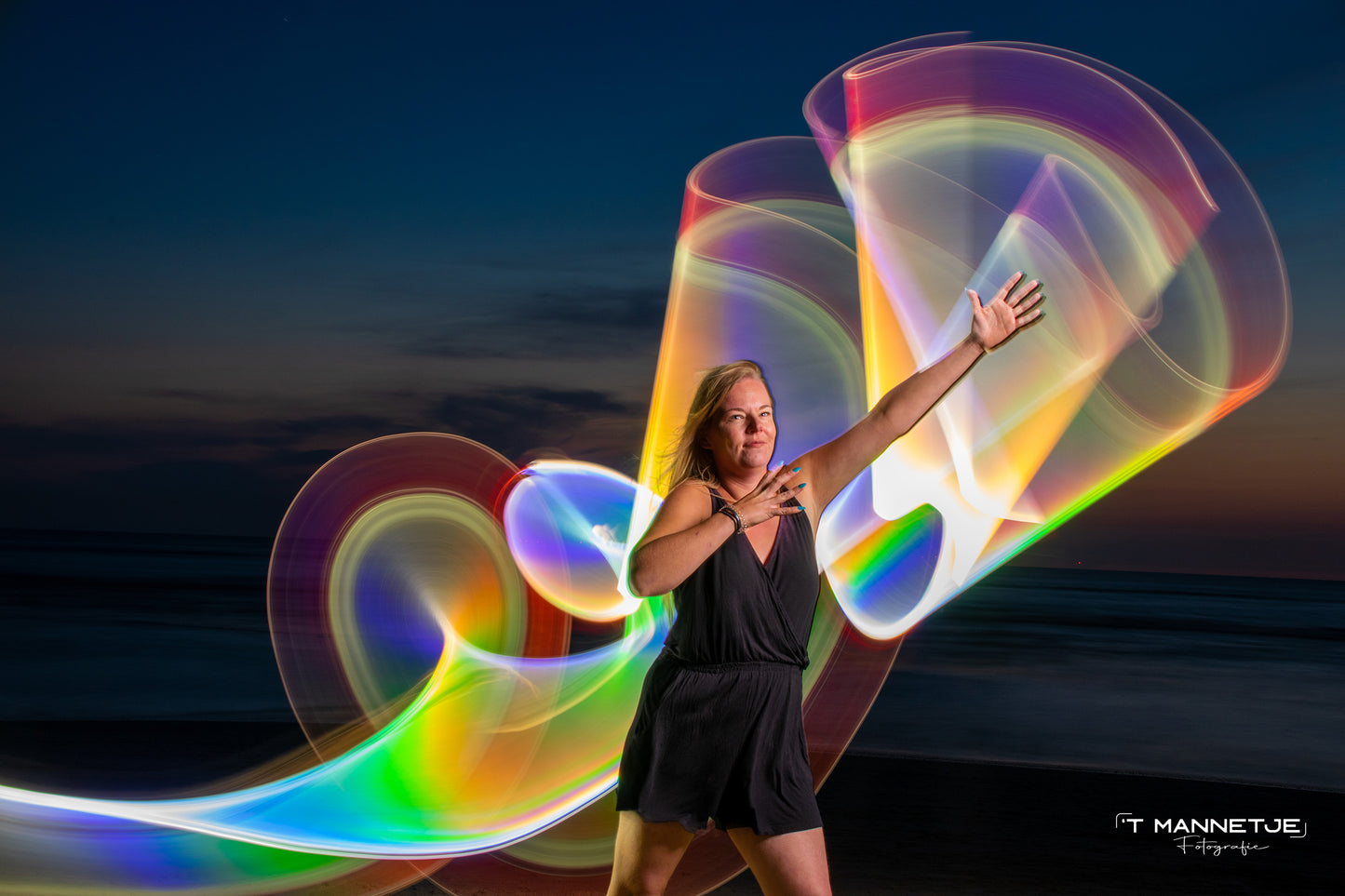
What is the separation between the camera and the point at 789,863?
2.58m

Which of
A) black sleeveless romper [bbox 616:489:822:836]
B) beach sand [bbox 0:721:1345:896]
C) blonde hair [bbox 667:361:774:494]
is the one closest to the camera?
black sleeveless romper [bbox 616:489:822:836]

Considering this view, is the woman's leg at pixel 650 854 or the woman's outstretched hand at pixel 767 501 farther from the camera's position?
the woman's leg at pixel 650 854

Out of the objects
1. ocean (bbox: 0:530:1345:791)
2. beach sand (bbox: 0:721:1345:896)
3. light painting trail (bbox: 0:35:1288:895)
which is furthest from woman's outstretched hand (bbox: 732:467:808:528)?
ocean (bbox: 0:530:1345:791)

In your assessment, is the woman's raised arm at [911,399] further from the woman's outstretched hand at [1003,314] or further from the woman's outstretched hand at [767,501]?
the woman's outstretched hand at [767,501]

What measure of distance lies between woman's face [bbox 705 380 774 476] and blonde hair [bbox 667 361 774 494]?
19mm

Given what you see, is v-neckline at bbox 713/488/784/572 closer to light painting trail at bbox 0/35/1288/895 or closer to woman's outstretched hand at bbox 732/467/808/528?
woman's outstretched hand at bbox 732/467/808/528

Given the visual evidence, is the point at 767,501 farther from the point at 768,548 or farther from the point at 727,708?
the point at 727,708

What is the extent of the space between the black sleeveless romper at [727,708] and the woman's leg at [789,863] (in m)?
0.03

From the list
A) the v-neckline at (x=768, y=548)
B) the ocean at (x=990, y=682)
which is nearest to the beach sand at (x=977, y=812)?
the ocean at (x=990, y=682)

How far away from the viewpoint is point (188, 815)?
4910mm

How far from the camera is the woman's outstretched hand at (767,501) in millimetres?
2529

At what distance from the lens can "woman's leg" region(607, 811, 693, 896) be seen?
2.66 metres

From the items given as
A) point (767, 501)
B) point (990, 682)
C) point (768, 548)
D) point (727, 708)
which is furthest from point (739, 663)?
point (990, 682)

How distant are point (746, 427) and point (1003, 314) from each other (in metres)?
0.75
